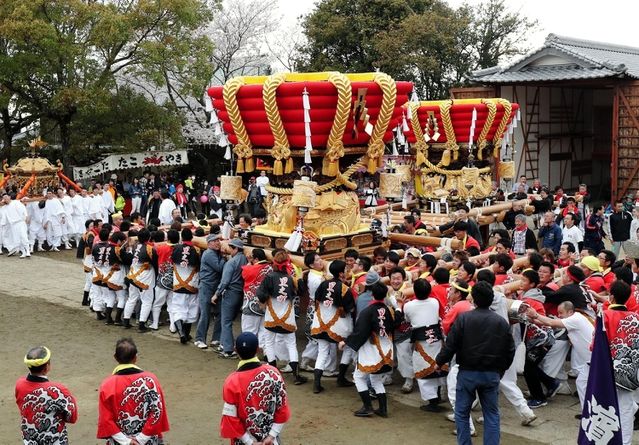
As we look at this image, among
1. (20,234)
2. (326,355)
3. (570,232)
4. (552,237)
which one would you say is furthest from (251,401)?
(20,234)

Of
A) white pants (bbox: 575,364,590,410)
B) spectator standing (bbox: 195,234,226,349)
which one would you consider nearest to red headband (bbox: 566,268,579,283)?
white pants (bbox: 575,364,590,410)

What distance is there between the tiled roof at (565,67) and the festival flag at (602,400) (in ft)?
56.7

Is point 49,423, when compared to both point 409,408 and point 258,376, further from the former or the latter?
point 409,408

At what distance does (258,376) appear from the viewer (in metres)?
5.04

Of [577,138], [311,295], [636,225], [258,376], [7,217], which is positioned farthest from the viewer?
[577,138]

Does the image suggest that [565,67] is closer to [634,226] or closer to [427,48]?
[427,48]

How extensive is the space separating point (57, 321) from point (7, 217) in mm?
5632

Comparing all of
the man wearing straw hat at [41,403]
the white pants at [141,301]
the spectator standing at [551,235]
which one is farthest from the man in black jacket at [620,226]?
the man wearing straw hat at [41,403]

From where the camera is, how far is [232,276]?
9273 millimetres

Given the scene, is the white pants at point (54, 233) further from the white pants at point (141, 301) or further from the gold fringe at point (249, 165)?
the gold fringe at point (249, 165)

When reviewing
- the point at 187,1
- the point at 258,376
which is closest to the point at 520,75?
the point at 187,1

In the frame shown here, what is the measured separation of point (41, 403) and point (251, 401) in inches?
57.7

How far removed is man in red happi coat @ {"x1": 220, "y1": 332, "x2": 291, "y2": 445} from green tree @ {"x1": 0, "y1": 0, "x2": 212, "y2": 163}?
1705 cm

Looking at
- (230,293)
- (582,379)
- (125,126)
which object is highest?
(125,126)
